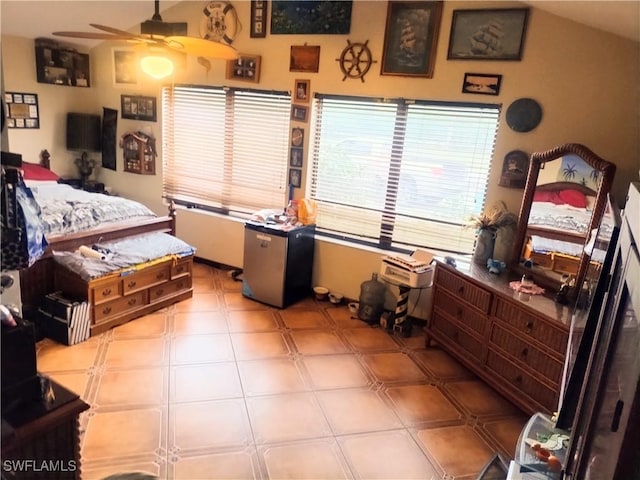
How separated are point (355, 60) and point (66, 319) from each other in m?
3.02

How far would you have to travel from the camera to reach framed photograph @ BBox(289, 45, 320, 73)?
4.09 metres

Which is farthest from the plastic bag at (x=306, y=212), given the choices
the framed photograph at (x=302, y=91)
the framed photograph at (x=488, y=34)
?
the framed photograph at (x=488, y=34)

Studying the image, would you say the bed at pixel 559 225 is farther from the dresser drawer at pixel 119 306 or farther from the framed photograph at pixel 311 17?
the dresser drawer at pixel 119 306

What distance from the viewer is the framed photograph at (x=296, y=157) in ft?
14.4

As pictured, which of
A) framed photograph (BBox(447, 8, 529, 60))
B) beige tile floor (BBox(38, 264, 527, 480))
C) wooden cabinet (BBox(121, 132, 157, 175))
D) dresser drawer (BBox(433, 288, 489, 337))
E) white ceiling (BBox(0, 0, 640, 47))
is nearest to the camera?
beige tile floor (BBox(38, 264, 527, 480))

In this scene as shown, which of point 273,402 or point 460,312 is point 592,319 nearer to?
point 460,312

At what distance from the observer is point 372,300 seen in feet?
13.2

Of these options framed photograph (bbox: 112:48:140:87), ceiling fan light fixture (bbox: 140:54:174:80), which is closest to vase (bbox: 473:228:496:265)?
ceiling fan light fixture (bbox: 140:54:174:80)

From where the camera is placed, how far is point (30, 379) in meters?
1.39

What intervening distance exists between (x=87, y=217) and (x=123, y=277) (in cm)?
64

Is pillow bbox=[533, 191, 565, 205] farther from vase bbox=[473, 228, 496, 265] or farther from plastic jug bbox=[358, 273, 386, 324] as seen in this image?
plastic jug bbox=[358, 273, 386, 324]

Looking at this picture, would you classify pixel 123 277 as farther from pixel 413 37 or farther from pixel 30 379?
pixel 413 37

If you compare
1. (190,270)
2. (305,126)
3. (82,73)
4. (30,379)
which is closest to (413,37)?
(305,126)

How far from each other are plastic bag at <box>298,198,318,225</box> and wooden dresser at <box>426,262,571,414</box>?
4.39 ft
